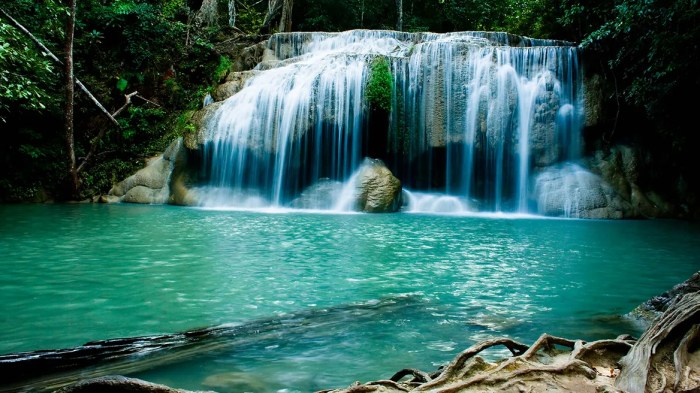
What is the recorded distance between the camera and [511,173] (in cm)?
1530

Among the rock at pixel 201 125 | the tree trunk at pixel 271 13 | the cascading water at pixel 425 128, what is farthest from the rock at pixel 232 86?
the tree trunk at pixel 271 13

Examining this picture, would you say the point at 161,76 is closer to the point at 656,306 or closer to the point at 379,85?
the point at 379,85

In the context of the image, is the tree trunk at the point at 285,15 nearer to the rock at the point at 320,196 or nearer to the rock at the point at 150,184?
the rock at the point at 150,184

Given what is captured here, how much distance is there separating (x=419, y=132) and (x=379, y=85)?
6.41ft

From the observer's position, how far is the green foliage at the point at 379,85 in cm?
1528

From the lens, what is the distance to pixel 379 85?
15.4 meters

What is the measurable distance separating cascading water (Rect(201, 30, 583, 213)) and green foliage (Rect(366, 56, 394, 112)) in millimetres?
227

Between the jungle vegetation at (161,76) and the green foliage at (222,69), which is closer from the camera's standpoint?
the jungle vegetation at (161,76)

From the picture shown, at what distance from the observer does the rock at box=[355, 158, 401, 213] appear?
45.8 ft

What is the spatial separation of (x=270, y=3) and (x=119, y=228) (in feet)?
61.3

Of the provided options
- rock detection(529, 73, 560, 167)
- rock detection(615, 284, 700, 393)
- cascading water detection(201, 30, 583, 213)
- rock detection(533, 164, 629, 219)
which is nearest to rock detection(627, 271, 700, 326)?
rock detection(615, 284, 700, 393)

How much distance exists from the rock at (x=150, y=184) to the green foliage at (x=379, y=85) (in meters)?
6.38

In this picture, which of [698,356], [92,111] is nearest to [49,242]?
[698,356]

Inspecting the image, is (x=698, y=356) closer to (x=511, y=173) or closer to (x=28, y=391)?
(x=28, y=391)
